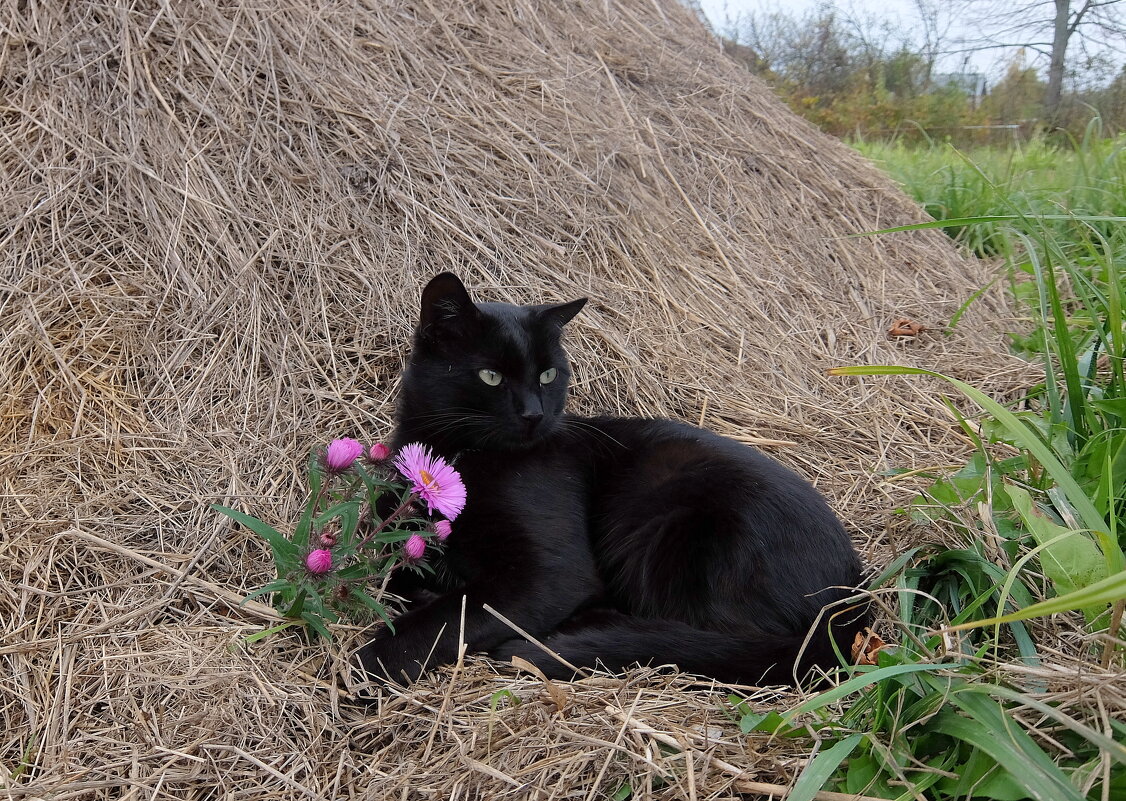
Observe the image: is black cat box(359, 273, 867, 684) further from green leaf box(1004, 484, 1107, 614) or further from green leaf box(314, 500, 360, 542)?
green leaf box(1004, 484, 1107, 614)

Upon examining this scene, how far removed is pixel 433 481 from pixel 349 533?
0.71 feet

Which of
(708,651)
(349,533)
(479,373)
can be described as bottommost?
(708,651)

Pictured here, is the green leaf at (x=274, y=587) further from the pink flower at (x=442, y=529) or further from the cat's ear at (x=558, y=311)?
the cat's ear at (x=558, y=311)

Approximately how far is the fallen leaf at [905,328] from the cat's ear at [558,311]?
5.54 feet

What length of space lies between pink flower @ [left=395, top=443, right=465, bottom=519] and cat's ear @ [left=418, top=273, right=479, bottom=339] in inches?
14.6

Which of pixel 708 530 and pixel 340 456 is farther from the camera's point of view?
pixel 708 530

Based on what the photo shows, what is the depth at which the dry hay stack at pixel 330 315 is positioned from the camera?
153 cm

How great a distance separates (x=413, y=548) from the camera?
1738 millimetres

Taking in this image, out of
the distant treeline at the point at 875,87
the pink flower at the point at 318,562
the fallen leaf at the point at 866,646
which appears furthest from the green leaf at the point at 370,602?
the distant treeline at the point at 875,87

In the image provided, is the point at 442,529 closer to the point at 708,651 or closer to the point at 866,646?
the point at 708,651

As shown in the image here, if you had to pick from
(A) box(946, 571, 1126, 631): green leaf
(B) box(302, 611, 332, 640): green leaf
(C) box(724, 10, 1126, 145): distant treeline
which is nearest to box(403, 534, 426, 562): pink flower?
(B) box(302, 611, 332, 640): green leaf

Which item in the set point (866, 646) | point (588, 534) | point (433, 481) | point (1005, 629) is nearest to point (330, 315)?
point (433, 481)

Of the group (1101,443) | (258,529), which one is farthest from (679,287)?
(258,529)

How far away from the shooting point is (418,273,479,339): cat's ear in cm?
196
